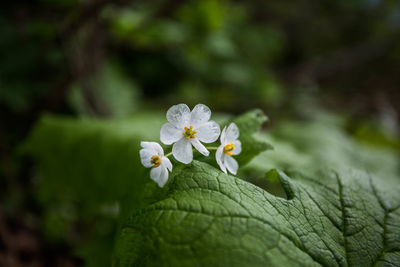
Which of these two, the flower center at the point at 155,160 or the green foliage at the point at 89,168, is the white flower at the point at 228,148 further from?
the green foliage at the point at 89,168

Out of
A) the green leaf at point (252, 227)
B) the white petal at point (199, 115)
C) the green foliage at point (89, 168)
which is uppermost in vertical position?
the green foliage at point (89, 168)

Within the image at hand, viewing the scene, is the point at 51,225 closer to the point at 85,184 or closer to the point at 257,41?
the point at 85,184

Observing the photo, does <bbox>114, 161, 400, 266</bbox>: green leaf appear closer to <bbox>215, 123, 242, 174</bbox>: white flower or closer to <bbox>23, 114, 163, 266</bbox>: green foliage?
<bbox>215, 123, 242, 174</bbox>: white flower

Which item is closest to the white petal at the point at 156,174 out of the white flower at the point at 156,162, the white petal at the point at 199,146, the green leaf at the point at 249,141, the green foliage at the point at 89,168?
the white flower at the point at 156,162

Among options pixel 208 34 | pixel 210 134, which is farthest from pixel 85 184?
pixel 208 34

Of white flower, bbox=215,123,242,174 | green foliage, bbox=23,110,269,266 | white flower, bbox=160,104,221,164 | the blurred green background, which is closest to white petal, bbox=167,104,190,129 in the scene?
white flower, bbox=160,104,221,164

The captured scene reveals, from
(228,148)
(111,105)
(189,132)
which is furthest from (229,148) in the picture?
(111,105)
